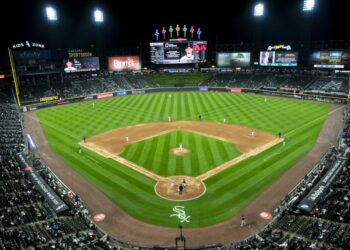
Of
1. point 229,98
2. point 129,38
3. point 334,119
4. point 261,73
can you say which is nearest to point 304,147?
point 334,119

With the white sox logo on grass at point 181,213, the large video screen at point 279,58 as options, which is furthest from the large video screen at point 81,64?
the white sox logo on grass at point 181,213

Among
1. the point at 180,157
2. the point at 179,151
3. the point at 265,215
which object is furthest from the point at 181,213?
the point at 179,151

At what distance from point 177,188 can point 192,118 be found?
28.4 meters

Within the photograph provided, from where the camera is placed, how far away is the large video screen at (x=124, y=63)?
99250mm

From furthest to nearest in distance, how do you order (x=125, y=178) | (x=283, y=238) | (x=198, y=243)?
(x=125, y=178)
(x=198, y=243)
(x=283, y=238)

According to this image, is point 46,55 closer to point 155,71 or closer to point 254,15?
point 155,71

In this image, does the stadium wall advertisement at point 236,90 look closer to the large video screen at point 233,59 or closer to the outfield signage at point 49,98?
the large video screen at point 233,59

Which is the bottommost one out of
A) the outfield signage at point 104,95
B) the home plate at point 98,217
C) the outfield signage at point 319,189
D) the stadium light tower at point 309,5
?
the home plate at point 98,217

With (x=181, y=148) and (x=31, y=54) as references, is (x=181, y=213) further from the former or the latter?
(x=31, y=54)

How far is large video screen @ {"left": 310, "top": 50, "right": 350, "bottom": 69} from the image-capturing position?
76938 millimetres

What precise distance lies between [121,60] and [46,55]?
24816mm

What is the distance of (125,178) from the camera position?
106 feet

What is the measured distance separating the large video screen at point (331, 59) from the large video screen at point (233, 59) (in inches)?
813

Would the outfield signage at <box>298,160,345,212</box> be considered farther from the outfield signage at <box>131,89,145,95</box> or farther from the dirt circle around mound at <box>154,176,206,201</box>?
the outfield signage at <box>131,89,145,95</box>
